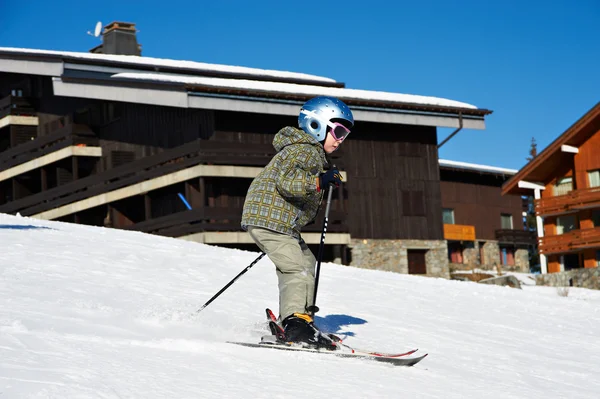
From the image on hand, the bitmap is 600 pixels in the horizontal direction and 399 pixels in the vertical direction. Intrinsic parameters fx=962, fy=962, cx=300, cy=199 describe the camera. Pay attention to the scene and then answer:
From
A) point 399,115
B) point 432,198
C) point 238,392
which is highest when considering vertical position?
point 399,115

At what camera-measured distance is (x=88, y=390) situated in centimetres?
436

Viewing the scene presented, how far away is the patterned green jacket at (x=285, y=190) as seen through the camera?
21.3 feet

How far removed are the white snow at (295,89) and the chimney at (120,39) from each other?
612 centimetres

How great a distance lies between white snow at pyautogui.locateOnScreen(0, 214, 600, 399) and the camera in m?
4.92

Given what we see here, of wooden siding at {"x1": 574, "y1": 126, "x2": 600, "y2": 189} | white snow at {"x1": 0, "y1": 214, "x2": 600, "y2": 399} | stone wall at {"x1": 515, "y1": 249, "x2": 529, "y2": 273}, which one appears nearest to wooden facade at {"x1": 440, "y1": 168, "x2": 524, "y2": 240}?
stone wall at {"x1": 515, "y1": 249, "x2": 529, "y2": 273}

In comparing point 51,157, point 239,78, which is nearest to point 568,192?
point 239,78

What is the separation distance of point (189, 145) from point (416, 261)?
9.21 m

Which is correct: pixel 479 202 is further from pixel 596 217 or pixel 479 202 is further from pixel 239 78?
pixel 239 78

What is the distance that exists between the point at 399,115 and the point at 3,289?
81.7 feet

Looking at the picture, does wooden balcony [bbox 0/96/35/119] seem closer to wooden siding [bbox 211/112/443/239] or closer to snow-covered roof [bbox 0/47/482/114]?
snow-covered roof [bbox 0/47/482/114]

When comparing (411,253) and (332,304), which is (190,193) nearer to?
(411,253)

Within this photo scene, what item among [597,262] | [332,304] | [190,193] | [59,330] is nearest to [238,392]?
[59,330]

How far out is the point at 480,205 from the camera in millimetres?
44188

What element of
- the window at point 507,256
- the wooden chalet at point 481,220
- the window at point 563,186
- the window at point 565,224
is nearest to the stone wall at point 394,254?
the window at point 565,224
